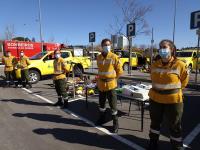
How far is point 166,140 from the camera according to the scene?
503 centimetres

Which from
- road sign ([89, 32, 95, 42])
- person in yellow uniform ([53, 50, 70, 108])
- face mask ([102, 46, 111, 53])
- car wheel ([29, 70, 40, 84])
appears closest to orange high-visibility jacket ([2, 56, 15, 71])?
car wheel ([29, 70, 40, 84])

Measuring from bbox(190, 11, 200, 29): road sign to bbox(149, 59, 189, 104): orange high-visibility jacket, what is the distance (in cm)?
635


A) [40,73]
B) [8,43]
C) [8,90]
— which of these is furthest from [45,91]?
[8,43]

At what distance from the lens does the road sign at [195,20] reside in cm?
956

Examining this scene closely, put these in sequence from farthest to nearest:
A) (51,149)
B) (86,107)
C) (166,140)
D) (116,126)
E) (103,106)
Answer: (86,107), (103,106), (116,126), (166,140), (51,149)

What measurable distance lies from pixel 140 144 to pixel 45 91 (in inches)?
274

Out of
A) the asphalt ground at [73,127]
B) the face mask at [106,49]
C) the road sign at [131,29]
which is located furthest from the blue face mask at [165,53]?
the road sign at [131,29]

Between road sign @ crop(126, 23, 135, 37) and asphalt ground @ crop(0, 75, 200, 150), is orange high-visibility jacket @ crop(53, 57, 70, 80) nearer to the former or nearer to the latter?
asphalt ground @ crop(0, 75, 200, 150)

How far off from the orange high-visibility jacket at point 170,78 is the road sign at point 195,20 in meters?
6.35

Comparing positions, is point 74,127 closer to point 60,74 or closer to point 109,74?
point 109,74

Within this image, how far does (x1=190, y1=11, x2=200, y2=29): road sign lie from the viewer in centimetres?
956

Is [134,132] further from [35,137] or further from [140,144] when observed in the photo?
[35,137]

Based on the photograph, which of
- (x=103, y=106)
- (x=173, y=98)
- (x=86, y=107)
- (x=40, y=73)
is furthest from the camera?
(x=40, y=73)

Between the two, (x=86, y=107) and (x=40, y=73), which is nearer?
(x=86, y=107)
